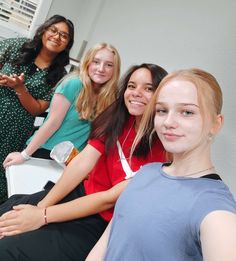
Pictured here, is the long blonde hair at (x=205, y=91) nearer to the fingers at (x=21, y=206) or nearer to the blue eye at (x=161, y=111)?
the blue eye at (x=161, y=111)

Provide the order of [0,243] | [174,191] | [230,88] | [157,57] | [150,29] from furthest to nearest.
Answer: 1. [150,29]
2. [157,57]
3. [230,88]
4. [0,243]
5. [174,191]

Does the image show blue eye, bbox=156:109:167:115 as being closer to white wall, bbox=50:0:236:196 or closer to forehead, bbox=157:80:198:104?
forehead, bbox=157:80:198:104

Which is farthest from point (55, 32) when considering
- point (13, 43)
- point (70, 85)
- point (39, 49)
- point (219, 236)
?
point (219, 236)

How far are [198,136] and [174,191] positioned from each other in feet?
0.49

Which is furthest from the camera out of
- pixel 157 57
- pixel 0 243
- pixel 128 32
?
pixel 128 32

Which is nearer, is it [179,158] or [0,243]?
[179,158]

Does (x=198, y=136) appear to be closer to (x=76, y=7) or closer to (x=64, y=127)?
(x=64, y=127)

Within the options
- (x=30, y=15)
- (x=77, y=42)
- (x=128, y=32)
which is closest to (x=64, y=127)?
(x=128, y=32)

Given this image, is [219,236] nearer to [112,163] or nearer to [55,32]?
[112,163]

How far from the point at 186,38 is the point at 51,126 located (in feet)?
2.84

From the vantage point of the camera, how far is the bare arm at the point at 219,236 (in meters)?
0.48

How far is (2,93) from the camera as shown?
5.47ft

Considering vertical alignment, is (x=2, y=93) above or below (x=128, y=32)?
below

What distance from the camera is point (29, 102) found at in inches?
63.8
